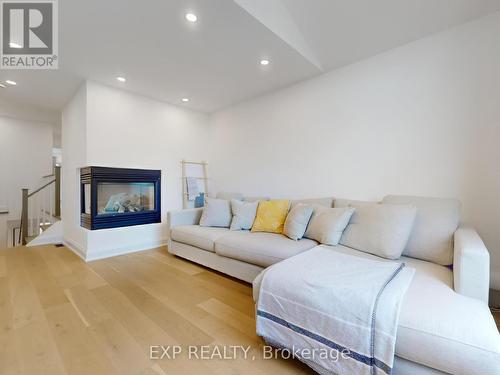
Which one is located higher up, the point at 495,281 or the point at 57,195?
the point at 57,195

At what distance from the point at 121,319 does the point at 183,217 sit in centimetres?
159

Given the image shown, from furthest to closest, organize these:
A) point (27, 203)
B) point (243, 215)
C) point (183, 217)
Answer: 1. point (27, 203)
2. point (183, 217)
3. point (243, 215)

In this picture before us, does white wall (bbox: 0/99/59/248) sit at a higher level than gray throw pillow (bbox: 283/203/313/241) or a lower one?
higher

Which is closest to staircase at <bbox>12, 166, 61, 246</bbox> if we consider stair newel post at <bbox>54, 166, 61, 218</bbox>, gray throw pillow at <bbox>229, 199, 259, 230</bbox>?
stair newel post at <bbox>54, 166, 61, 218</bbox>

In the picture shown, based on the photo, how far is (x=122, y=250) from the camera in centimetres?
321

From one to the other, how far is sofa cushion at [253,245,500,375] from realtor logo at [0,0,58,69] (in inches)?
127

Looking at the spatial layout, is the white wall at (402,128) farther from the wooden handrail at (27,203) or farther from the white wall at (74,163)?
the wooden handrail at (27,203)

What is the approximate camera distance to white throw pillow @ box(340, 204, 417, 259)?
174 centimetres

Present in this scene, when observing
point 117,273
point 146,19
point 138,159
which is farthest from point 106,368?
point 138,159

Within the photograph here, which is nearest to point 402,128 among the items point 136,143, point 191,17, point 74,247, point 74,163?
point 191,17

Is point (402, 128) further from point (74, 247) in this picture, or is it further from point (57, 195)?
point (57, 195)

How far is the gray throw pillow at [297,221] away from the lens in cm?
223

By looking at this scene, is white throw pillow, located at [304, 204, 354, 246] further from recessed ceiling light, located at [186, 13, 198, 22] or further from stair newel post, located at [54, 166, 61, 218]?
stair newel post, located at [54, 166, 61, 218]

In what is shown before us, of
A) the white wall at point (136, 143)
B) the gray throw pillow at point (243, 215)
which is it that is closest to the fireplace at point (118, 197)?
the white wall at point (136, 143)
